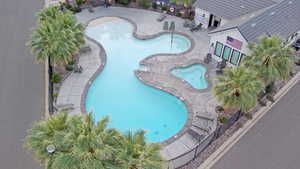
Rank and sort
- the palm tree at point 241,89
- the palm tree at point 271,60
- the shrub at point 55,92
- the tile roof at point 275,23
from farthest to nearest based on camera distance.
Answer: the tile roof at point 275,23, the shrub at point 55,92, the palm tree at point 271,60, the palm tree at point 241,89

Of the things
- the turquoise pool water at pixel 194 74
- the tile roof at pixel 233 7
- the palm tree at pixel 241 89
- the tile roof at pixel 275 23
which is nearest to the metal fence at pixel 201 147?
the palm tree at pixel 241 89

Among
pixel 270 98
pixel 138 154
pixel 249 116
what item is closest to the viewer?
pixel 138 154

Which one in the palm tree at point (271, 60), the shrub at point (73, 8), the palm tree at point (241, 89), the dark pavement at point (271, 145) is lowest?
the dark pavement at point (271, 145)

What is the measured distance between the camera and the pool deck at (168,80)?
2168 centimetres

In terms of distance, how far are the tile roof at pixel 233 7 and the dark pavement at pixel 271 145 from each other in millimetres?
12372

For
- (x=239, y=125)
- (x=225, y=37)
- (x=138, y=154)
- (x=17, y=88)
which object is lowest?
(x=239, y=125)

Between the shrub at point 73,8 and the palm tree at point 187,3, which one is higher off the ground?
Result: the palm tree at point 187,3

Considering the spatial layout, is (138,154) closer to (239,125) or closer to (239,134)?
(239,134)

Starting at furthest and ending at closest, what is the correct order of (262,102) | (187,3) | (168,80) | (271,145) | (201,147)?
(187,3) < (168,80) < (262,102) < (271,145) < (201,147)

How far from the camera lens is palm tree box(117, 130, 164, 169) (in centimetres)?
1370

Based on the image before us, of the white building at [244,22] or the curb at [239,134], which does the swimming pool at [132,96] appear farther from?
the white building at [244,22]

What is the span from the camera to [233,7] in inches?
1243

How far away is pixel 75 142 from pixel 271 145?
15.8m

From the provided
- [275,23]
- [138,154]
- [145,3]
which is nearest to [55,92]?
[138,154]
